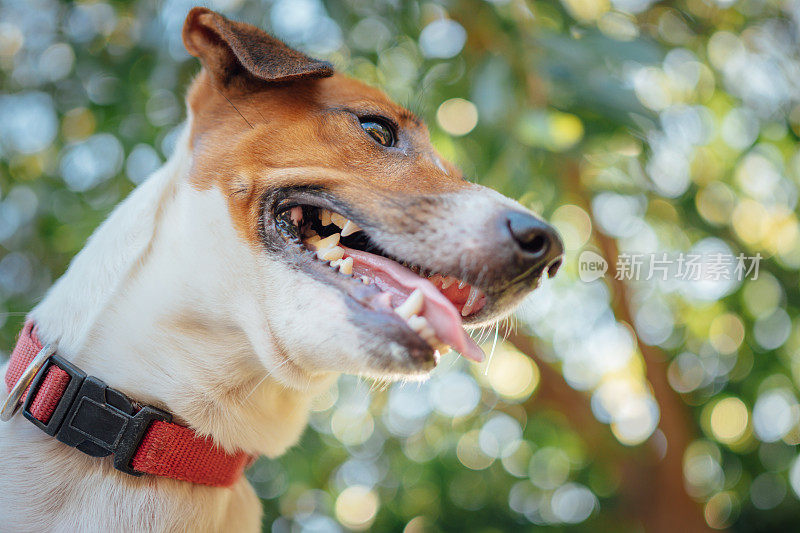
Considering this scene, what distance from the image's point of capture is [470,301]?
6.17ft

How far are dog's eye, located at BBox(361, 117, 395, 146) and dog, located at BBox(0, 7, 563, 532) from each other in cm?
1

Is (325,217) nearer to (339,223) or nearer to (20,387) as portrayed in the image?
(339,223)

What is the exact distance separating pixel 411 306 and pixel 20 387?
114 centimetres

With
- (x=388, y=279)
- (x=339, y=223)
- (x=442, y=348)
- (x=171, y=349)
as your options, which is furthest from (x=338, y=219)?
(x=171, y=349)

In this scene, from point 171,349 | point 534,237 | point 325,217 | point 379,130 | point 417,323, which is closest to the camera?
point 417,323

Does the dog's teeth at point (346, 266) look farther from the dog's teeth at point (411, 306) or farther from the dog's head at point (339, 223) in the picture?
the dog's teeth at point (411, 306)

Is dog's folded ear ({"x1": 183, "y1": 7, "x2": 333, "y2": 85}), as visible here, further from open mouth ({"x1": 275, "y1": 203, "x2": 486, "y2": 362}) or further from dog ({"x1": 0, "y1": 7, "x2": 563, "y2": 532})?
open mouth ({"x1": 275, "y1": 203, "x2": 486, "y2": 362})

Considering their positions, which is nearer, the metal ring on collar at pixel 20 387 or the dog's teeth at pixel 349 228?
the metal ring on collar at pixel 20 387

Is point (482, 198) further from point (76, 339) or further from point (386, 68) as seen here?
point (386, 68)

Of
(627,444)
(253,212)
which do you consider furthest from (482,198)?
(627,444)

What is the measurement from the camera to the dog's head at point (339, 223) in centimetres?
170

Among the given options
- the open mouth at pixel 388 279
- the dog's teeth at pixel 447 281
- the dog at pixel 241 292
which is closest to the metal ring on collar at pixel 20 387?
the dog at pixel 241 292

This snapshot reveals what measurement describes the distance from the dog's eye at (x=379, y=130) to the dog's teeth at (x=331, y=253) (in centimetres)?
48

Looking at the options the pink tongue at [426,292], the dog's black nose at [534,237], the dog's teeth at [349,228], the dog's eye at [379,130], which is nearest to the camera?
the pink tongue at [426,292]
